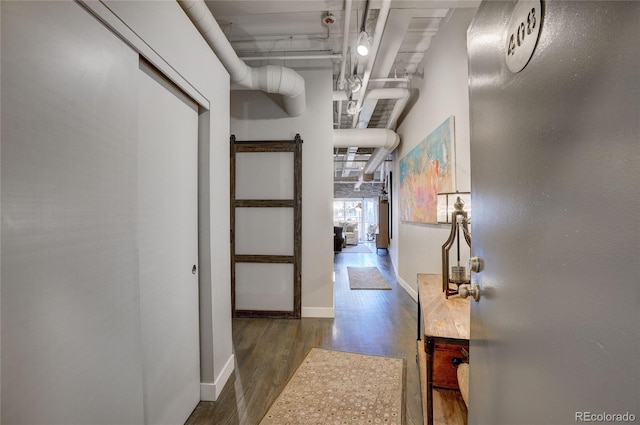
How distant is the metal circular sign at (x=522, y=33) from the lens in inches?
26.9

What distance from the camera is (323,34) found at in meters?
3.12

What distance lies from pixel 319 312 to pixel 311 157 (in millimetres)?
1895

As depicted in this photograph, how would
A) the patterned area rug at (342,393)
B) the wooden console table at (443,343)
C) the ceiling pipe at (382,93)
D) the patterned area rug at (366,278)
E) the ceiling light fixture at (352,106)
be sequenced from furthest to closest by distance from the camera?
the patterned area rug at (366,278)
the ceiling pipe at (382,93)
the ceiling light fixture at (352,106)
the patterned area rug at (342,393)
the wooden console table at (443,343)

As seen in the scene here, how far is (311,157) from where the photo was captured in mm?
3637

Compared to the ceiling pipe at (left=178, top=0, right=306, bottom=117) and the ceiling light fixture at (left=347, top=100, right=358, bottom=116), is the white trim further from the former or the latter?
the ceiling light fixture at (left=347, top=100, right=358, bottom=116)

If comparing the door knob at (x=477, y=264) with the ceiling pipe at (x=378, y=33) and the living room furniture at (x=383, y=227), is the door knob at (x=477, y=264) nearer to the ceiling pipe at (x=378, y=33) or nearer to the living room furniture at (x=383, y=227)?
the ceiling pipe at (x=378, y=33)

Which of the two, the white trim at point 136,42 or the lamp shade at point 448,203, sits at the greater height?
the white trim at point 136,42

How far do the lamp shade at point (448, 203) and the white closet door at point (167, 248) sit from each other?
70.2 inches

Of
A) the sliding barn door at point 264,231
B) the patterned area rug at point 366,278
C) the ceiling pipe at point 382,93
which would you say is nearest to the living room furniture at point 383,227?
the patterned area rug at point 366,278

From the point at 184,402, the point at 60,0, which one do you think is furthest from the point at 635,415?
the point at 184,402

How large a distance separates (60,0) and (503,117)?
1343 millimetres

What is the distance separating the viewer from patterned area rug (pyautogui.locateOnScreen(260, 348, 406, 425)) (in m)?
1.85

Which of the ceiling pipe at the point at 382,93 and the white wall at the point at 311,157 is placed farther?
the ceiling pipe at the point at 382,93

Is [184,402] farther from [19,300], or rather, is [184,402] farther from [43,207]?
[43,207]
